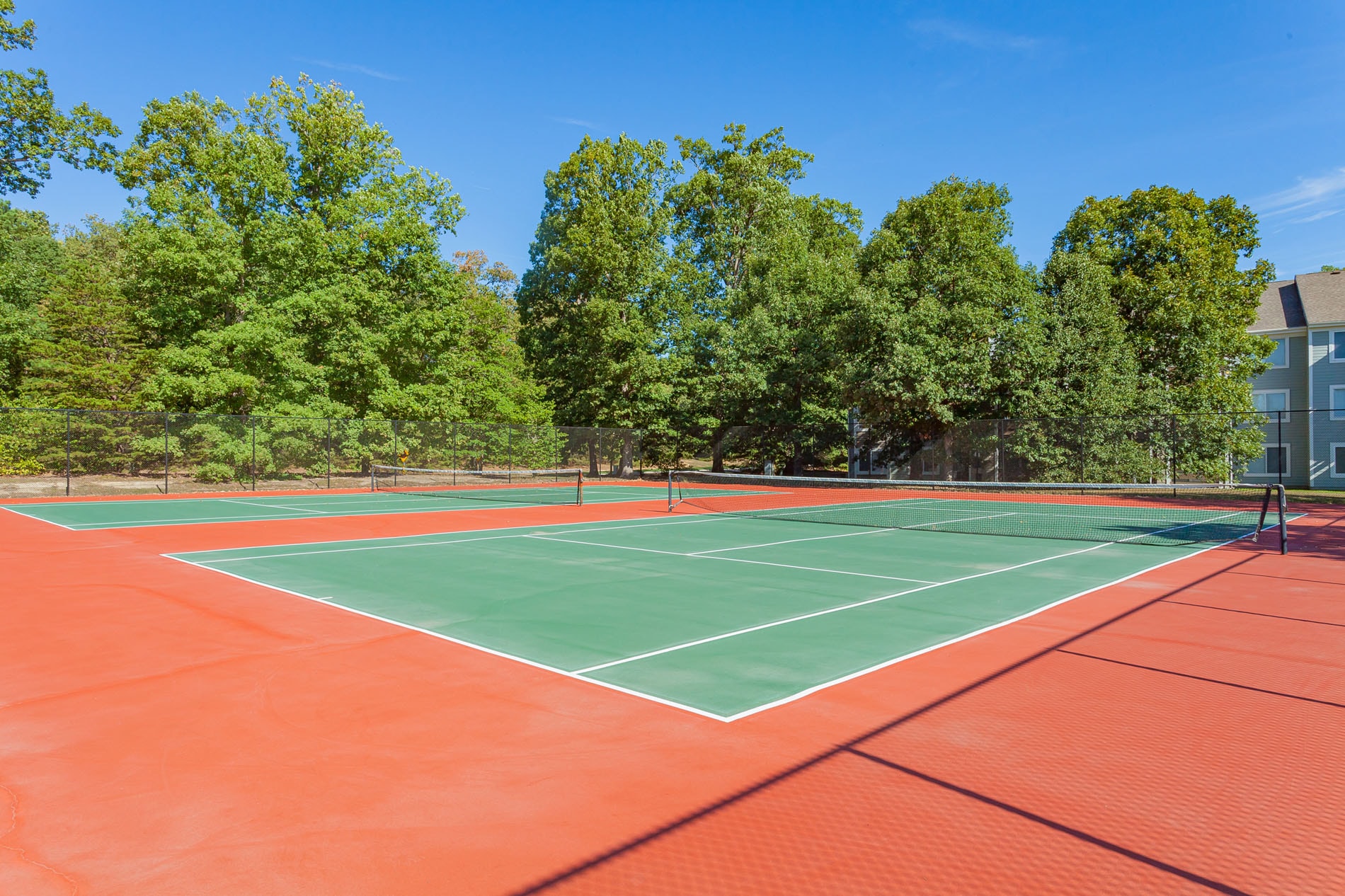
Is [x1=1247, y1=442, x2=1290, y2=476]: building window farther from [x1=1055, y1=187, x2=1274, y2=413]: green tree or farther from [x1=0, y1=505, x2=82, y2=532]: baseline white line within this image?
[x1=0, y1=505, x2=82, y2=532]: baseline white line

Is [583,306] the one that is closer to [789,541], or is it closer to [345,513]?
[345,513]

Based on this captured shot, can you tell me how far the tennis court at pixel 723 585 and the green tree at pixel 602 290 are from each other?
76.0 ft

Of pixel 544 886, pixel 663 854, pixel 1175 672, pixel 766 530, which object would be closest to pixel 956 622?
pixel 1175 672

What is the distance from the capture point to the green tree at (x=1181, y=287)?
108 ft

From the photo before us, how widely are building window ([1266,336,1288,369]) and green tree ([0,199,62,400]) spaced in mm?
61597

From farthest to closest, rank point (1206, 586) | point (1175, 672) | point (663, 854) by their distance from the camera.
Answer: point (1206, 586) < point (1175, 672) < point (663, 854)

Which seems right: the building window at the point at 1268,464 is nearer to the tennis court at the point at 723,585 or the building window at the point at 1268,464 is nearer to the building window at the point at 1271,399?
the building window at the point at 1271,399

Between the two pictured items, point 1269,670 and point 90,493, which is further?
point 90,493

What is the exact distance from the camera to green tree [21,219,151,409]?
115 feet

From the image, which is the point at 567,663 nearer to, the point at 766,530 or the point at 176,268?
the point at 766,530

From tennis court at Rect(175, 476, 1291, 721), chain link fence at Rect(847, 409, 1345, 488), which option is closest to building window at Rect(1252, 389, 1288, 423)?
chain link fence at Rect(847, 409, 1345, 488)

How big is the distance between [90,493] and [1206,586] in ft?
106

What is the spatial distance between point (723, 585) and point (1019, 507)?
18.0 metres

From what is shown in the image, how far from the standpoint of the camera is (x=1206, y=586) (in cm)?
1035
